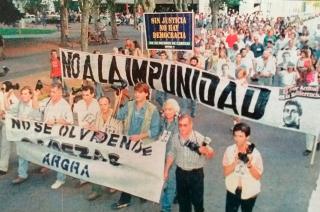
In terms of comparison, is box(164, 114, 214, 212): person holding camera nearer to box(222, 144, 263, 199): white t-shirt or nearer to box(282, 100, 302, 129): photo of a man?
box(222, 144, 263, 199): white t-shirt

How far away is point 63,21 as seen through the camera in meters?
30.0

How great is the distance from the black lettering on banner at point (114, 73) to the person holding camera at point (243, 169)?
12.4 ft

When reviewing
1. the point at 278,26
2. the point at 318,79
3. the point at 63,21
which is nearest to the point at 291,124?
the point at 318,79

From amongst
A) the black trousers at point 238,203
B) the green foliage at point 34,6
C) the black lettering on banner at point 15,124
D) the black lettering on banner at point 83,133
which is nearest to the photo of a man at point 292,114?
the black trousers at point 238,203

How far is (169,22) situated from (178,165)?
6.25 meters

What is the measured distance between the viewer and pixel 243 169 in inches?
214

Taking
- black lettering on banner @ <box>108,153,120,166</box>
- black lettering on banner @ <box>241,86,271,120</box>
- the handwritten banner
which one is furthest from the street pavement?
the handwritten banner

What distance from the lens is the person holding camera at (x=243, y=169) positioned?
17.6 ft

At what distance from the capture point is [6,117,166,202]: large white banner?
6781 mm

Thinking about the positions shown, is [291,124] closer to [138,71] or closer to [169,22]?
[138,71]

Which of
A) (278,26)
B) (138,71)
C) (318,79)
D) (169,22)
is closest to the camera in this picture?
(138,71)

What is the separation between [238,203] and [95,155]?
2564mm

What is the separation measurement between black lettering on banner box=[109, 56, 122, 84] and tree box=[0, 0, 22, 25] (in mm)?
32650

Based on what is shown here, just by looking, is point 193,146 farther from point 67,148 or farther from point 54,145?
point 54,145
